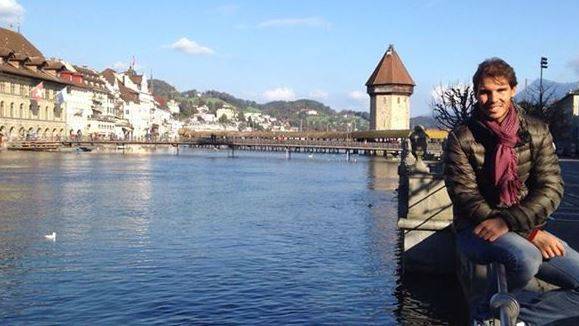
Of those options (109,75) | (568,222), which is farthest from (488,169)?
(109,75)

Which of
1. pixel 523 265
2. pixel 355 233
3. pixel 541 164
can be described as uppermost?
pixel 541 164

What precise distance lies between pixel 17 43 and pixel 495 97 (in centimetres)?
10260

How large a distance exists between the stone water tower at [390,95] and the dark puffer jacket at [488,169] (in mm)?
109730

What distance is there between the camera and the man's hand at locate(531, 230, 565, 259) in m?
3.03

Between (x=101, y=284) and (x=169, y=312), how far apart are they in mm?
2495

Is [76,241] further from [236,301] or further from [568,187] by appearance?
[568,187]

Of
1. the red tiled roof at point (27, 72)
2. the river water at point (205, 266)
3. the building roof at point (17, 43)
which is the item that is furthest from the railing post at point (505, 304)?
the building roof at point (17, 43)

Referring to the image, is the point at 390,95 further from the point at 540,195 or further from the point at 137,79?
the point at 540,195

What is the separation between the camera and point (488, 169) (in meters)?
3.26

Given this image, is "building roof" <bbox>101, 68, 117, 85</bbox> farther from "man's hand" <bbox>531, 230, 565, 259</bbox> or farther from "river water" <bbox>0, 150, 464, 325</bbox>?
"man's hand" <bbox>531, 230, 565, 259</bbox>

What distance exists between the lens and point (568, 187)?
87.7 ft

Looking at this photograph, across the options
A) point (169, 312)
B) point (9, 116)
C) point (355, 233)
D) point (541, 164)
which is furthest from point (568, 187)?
point (9, 116)

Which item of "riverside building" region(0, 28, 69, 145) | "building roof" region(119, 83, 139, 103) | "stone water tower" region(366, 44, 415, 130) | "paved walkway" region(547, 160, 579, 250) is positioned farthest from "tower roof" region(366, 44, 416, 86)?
"paved walkway" region(547, 160, 579, 250)

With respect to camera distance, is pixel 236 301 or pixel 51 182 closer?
pixel 236 301
